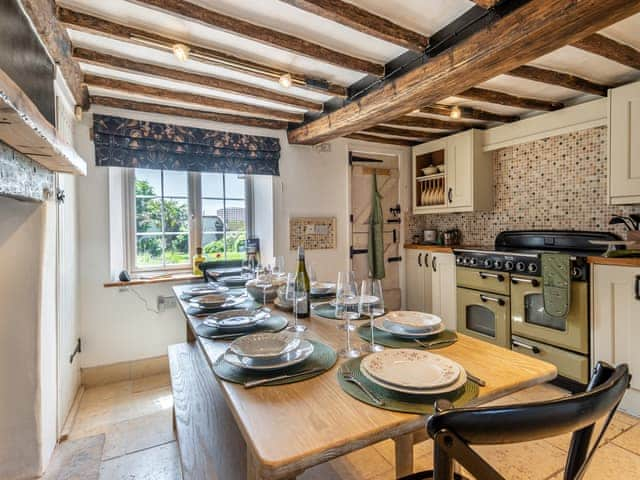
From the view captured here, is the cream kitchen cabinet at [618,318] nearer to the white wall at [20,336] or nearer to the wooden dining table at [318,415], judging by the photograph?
the wooden dining table at [318,415]

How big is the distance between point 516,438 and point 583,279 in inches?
89.8

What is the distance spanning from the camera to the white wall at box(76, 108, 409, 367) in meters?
2.54

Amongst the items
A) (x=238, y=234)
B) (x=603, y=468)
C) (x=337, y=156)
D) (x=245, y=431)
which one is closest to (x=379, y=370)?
(x=245, y=431)

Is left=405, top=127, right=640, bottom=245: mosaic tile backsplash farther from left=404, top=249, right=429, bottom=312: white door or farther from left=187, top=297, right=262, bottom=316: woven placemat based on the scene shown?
left=187, top=297, right=262, bottom=316: woven placemat

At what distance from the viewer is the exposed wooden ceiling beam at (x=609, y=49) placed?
180 cm

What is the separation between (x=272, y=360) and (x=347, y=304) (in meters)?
0.33

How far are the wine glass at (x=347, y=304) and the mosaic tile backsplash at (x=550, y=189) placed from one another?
2.54m

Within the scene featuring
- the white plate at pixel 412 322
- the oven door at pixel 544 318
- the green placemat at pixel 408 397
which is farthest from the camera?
the oven door at pixel 544 318

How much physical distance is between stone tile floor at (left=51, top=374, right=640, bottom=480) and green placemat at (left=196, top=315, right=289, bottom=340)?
0.87 meters

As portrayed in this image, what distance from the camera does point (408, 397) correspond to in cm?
77

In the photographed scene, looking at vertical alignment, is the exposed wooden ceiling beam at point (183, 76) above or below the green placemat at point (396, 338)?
above

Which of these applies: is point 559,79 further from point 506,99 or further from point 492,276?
point 492,276

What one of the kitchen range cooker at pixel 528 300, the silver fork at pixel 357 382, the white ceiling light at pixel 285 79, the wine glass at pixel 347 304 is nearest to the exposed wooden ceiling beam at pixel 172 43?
the white ceiling light at pixel 285 79

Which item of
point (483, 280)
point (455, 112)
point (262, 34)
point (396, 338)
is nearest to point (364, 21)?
point (262, 34)
